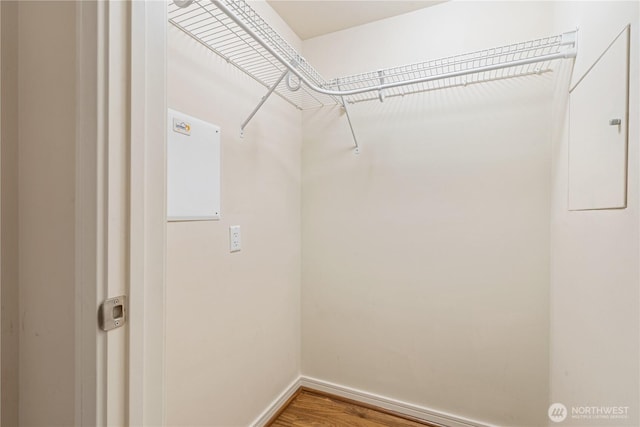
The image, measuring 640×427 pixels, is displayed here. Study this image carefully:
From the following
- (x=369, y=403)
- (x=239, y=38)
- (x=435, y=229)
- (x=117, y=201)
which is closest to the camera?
(x=117, y=201)

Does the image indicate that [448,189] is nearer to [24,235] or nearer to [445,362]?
[445,362]

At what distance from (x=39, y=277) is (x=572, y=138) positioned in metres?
1.70

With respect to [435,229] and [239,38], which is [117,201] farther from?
[435,229]

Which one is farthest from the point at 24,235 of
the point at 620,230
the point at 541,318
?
the point at 541,318

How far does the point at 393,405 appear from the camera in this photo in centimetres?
168

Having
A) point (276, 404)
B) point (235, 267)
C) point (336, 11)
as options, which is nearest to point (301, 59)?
point (336, 11)

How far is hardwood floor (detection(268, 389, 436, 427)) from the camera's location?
159 centimetres

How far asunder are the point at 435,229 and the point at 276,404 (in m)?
1.37

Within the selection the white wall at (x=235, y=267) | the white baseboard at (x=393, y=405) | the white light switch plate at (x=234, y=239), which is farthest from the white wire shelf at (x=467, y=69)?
the white baseboard at (x=393, y=405)

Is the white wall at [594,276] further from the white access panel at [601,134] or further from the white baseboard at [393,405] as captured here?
the white baseboard at [393,405]

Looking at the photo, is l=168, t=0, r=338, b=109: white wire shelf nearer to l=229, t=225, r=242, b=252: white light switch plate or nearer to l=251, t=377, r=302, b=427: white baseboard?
l=229, t=225, r=242, b=252: white light switch plate

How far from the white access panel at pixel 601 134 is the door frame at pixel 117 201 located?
1.13m

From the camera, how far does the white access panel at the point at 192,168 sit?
106 cm

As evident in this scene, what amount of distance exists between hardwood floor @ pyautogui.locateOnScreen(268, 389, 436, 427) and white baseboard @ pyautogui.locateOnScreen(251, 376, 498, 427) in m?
0.03
